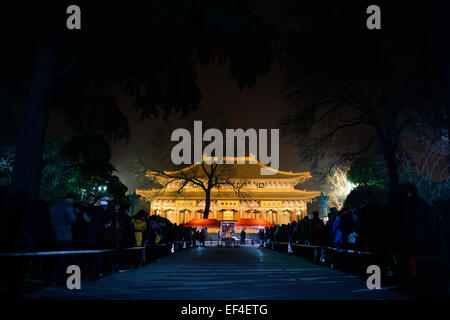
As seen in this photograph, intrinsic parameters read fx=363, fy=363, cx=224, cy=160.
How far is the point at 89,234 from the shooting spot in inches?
304

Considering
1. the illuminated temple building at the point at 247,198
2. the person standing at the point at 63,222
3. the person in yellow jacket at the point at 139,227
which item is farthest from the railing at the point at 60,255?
the illuminated temple building at the point at 247,198

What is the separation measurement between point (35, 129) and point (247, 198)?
45.2m

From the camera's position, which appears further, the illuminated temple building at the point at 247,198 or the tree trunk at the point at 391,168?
the illuminated temple building at the point at 247,198

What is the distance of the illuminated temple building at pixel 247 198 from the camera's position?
53000mm

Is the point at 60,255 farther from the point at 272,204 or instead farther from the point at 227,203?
the point at 227,203

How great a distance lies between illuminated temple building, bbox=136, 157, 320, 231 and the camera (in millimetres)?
53000

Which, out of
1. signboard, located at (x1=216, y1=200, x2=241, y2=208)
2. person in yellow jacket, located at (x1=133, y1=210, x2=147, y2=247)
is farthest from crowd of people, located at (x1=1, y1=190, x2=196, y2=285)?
signboard, located at (x1=216, y1=200, x2=241, y2=208)

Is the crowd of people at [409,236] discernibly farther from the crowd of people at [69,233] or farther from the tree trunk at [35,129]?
the tree trunk at [35,129]

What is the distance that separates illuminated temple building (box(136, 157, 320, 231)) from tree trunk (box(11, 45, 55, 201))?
42.9 metres

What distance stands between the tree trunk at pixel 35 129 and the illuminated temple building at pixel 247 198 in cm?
4290

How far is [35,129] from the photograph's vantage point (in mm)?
9102

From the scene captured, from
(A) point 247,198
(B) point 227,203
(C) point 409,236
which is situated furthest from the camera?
(B) point 227,203

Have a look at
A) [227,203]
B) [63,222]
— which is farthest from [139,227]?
[227,203]

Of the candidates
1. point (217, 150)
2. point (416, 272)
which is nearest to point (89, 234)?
point (416, 272)
